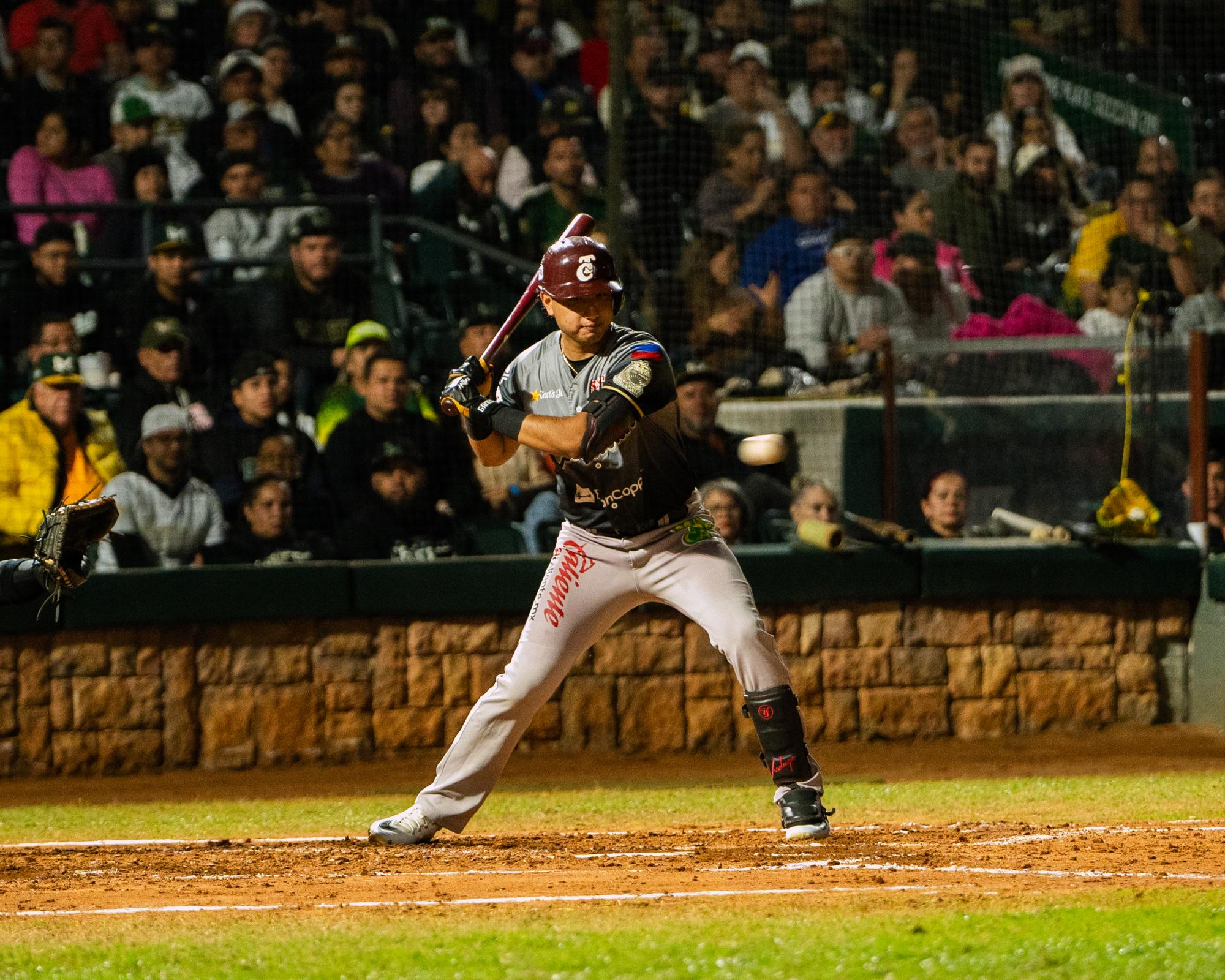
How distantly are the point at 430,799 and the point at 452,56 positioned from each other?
24.7 ft

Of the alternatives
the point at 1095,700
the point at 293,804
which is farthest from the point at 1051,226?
the point at 293,804

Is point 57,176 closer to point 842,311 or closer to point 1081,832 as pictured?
point 842,311

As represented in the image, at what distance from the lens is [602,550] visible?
5.75 m

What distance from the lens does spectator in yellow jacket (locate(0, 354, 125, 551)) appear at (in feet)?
29.1

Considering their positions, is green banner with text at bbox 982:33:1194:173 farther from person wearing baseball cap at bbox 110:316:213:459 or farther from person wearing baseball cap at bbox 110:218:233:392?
person wearing baseball cap at bbox 110:316:213:459

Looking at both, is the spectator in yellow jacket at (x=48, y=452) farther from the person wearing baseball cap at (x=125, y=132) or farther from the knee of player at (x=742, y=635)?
the knee of player at (x=742, y=635)

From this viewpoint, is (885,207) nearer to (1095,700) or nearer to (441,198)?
(441,198)

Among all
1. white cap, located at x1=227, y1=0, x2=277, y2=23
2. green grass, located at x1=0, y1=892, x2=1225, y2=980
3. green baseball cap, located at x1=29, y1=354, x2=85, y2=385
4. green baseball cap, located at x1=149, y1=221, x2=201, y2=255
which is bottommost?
green grass, located at x1=0, y1=892, x2=1225, y2=980

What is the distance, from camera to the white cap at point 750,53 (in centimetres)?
1217

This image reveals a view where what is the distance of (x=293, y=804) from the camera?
797 centimetres

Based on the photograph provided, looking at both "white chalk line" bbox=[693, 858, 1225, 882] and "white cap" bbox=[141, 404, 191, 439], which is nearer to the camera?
"white chalk line" bbox=[693, 858, 1225, 882]

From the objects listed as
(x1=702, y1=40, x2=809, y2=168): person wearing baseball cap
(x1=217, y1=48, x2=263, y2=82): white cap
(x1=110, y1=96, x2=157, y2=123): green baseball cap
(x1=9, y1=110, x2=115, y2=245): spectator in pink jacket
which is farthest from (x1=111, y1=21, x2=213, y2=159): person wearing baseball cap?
(x1=702, y1=40, x2=809, y2=168): person wearing baseball cap

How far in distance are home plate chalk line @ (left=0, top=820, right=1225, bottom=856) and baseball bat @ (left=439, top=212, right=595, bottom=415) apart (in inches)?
59.4

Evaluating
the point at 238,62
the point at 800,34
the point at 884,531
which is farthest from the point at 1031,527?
the point at 238,62
